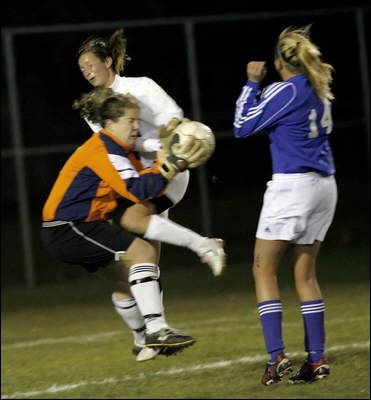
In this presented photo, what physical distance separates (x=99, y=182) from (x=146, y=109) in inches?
14.2

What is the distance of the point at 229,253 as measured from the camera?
22.0 meters

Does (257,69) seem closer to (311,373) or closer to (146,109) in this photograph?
(146,109)

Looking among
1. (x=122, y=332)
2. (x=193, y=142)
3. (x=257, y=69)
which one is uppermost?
(x=257, y=69)

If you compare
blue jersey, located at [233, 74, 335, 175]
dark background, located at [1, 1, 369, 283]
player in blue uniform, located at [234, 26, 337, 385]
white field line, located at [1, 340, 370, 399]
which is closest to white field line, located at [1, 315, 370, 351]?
white field line, located at [1, 340, 370, 399]

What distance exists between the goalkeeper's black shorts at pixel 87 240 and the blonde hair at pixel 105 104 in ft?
1.61

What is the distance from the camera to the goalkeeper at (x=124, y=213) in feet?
17.0

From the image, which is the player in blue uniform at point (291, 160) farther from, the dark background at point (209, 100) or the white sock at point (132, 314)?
the dark background at point (209, 100)

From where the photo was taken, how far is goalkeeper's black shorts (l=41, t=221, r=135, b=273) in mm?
5469

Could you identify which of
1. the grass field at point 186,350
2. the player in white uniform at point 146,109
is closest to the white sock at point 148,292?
the player in white uniform at point 146,109

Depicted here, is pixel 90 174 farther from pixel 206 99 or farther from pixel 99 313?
pixel 206 99

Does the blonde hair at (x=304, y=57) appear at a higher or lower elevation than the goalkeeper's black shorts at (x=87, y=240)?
higher

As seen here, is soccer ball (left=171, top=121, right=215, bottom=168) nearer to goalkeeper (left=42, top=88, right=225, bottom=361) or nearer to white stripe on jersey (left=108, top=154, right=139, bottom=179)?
goalkeeper (left=42, top=88, right=225, bottom=361)

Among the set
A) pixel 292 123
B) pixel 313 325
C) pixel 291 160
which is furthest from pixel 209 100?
pixel 292 123

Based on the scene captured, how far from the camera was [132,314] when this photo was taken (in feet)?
21.4
